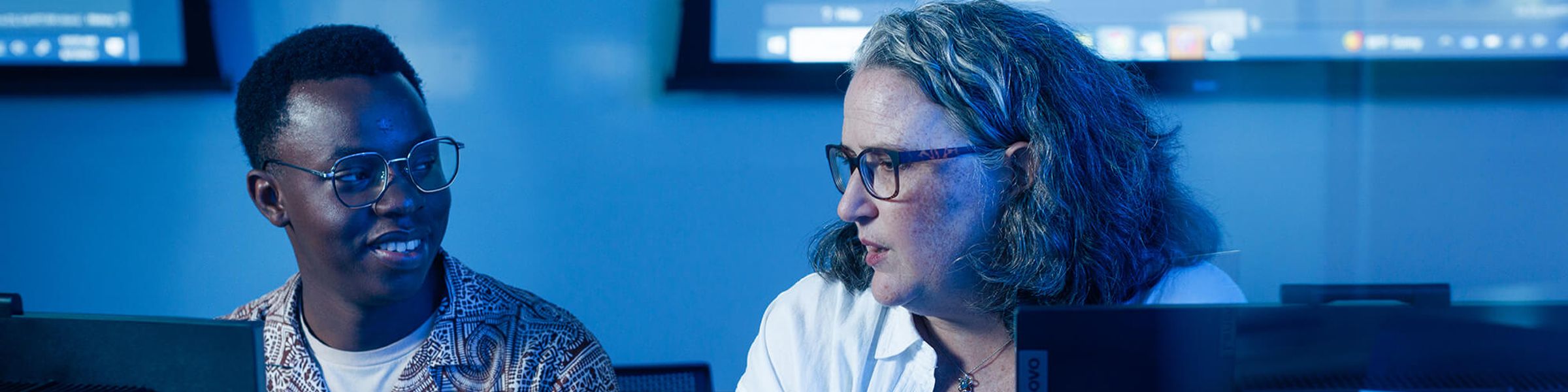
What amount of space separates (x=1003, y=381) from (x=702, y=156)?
1055mm

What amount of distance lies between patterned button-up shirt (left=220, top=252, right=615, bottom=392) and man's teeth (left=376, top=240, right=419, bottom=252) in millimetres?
93

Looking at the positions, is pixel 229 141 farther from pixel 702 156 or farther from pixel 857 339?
pixel 857 339

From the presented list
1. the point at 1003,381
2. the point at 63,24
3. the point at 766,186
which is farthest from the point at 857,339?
the point at 63,24

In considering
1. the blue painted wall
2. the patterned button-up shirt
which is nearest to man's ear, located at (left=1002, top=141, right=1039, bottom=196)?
the patterned button-up shirt

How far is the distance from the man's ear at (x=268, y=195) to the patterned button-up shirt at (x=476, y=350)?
4.9 inches

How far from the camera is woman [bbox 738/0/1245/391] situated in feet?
3.70

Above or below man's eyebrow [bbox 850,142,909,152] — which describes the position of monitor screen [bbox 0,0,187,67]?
above

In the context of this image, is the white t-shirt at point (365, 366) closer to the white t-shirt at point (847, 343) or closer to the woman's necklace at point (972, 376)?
the white t-shirt at point (847, 343)

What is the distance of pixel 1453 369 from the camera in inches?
24.0

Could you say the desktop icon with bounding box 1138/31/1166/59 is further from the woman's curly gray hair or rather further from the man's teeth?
the man's teeth

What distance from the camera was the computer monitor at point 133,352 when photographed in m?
0.68

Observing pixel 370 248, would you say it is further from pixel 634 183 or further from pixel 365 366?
pixel 634 183

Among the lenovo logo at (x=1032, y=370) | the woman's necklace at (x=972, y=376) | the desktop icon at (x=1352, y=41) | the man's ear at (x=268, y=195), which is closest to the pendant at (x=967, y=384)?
the woman's necklace at (x=972, y=376)

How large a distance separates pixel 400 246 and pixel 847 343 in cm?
60
